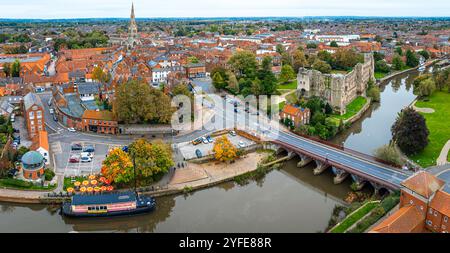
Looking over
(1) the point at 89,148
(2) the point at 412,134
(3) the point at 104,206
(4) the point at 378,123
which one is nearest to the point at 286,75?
(4) the point at 378,123

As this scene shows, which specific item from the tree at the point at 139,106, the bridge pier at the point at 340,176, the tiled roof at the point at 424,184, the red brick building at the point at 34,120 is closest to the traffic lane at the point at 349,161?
the bridge pier at the point at 340,176

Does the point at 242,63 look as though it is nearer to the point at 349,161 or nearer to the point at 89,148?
the point at 89,148

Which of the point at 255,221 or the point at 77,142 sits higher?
the point at 77,142

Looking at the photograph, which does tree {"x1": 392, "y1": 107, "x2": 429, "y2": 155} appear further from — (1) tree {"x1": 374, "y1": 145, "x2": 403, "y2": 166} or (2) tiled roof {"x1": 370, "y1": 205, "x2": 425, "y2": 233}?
(2) tiled roof {"x1": 370, "y1": 205, "x2": 425, "y2": 233}

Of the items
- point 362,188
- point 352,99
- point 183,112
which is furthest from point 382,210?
point 352,99

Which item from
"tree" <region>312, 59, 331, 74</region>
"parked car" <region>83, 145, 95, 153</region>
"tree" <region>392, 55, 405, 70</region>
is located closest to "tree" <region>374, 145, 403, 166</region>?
"parked car" <region>83, 145, 95, 153</region>

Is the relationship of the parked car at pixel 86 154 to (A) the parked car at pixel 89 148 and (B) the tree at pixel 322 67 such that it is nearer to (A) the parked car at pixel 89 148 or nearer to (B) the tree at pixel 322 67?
(A) the parked car at pixel 89 148
